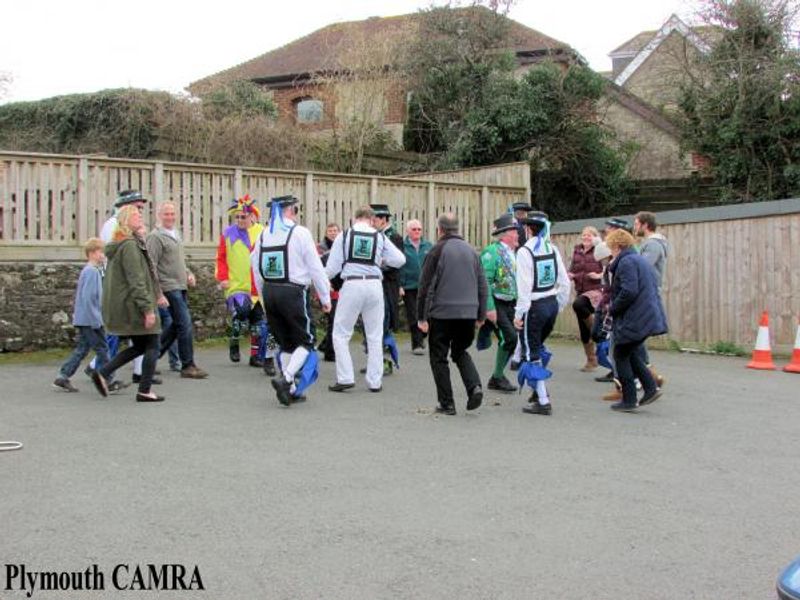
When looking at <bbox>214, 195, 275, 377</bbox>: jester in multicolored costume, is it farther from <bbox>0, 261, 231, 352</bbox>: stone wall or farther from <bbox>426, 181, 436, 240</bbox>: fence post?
<bbox>426, 181, 436, 240</bbox>: fence post

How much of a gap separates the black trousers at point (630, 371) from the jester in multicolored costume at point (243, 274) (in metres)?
4.33

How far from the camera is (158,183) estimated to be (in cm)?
1316

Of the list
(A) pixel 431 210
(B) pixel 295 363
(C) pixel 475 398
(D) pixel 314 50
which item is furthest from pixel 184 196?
(D) pixel 314 50

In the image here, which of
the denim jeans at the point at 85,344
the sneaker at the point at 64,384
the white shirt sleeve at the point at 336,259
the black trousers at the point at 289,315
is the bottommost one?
the sneaker at the point at 64,384

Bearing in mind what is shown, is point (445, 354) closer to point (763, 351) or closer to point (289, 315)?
point (289, 315)

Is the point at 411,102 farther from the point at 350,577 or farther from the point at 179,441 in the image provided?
the point at 350,577

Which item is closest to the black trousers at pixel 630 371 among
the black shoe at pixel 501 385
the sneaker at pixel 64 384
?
the black shoe at pixel 501 385

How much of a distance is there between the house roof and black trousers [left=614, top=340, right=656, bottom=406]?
23208 millimetres

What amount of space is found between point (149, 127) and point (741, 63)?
13762 mm

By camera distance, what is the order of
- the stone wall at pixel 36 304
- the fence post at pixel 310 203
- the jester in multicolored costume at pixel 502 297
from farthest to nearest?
the fence post at pixel 310 203
the stone wall at pixel 36 304
the jester in multicolored costume at pixel 502 297

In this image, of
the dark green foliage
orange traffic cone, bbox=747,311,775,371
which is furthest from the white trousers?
the dark green foliage

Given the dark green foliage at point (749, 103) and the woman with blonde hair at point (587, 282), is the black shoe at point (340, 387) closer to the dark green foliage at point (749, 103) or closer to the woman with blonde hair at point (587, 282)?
the woman with blonde hair at point (587, 282)

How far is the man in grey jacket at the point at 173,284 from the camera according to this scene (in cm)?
1012

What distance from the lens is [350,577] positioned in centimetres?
416
